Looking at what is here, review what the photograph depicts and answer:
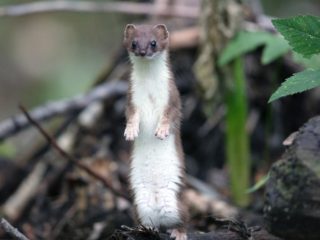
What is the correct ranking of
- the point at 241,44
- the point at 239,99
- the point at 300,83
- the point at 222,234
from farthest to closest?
the point at 239,99, the point at 241,44, the point at 222,234, the point at 300,83

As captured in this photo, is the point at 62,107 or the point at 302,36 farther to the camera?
the point at 62,107

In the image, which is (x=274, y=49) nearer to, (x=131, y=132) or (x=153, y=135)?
(x=153, y=135)

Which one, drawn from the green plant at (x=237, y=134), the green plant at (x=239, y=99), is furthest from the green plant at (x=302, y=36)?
the green plant at (x=237, y=134)

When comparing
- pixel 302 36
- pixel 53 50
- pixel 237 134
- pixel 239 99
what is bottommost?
pixel 302 36

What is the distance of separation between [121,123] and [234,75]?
1.48m

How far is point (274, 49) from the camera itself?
5.46m

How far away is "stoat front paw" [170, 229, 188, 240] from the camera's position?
369 centimetres

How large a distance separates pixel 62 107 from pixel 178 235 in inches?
113

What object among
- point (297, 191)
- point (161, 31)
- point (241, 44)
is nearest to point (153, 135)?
point (161, 31)

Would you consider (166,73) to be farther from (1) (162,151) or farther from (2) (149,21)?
(2) (149,21)

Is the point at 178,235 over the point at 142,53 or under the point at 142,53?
under

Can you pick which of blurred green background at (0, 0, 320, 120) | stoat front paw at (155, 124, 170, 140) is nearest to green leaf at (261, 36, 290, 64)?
stoat front paw at (155, 124, 170, 140)

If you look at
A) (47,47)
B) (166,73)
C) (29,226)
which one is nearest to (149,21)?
(29,226)

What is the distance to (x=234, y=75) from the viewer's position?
18.7 ft
